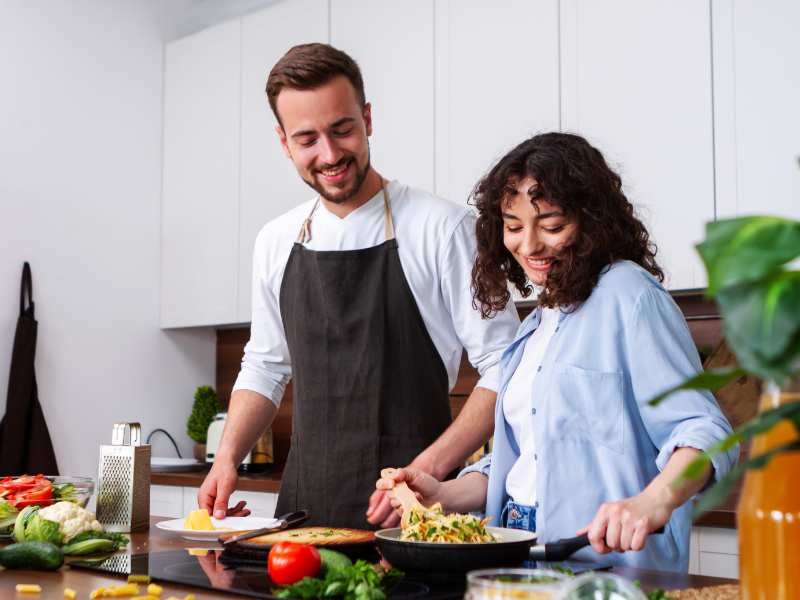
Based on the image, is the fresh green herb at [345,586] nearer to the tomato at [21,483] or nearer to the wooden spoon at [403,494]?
the wooden spoon at [403,494]

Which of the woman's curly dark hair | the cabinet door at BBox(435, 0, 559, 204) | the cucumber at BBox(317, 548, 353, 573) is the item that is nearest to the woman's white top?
the woman's curly dark hair

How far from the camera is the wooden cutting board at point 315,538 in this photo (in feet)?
4.31

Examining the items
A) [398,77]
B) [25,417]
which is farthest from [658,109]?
[25,417]

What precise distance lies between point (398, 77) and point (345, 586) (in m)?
2.58

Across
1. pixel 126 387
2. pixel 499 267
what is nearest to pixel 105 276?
pixel 126 387

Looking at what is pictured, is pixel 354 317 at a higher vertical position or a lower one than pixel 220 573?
higher

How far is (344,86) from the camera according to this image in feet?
6.57

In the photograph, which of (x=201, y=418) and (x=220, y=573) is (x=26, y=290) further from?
(x=220, y=573)

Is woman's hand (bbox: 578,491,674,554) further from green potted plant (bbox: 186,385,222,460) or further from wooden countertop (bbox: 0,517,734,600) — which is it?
green potted plant (bbox: 186,385,222,460)

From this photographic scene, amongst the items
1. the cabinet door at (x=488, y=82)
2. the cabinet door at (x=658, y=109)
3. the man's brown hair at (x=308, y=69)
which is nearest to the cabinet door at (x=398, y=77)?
the cabinet door at (x=488, y=82)

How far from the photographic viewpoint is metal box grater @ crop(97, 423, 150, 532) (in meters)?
1.78

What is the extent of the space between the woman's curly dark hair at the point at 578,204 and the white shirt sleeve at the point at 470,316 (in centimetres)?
37

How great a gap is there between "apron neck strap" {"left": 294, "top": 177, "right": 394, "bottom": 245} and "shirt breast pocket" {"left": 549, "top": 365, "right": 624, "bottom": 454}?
0.69 m

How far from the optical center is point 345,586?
1.06 m
